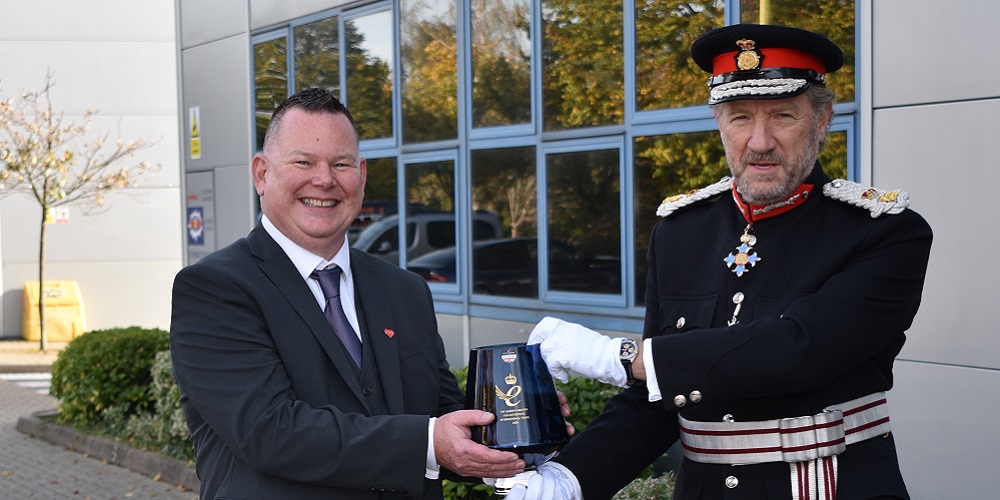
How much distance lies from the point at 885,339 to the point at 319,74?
811cm

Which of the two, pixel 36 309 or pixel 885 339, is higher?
pixel 885 339

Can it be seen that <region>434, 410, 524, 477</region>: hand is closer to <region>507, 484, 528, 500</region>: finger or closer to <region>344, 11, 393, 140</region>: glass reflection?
<region>507, 484, 528, 500</region>: finger

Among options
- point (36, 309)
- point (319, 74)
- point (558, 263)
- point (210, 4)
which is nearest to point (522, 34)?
point (558, 263)

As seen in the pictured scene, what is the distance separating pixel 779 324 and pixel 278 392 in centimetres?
116

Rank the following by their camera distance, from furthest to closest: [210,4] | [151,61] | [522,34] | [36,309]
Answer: [151,61] → [36,309] → [210,4] → [522,34]

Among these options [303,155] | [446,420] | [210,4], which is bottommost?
[446,420]

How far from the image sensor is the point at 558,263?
25.2ft

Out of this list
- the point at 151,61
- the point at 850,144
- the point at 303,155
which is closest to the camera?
the point at 303,155

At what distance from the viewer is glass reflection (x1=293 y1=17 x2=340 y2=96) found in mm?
9984

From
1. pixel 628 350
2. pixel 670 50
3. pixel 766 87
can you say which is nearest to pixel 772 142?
pixel 766 87

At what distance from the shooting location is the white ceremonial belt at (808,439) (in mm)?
2660

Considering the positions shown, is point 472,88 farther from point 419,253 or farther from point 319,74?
point 319,74

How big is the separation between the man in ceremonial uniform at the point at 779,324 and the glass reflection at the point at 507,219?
494cm

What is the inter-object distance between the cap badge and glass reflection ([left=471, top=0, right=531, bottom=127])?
5095 millimetres
